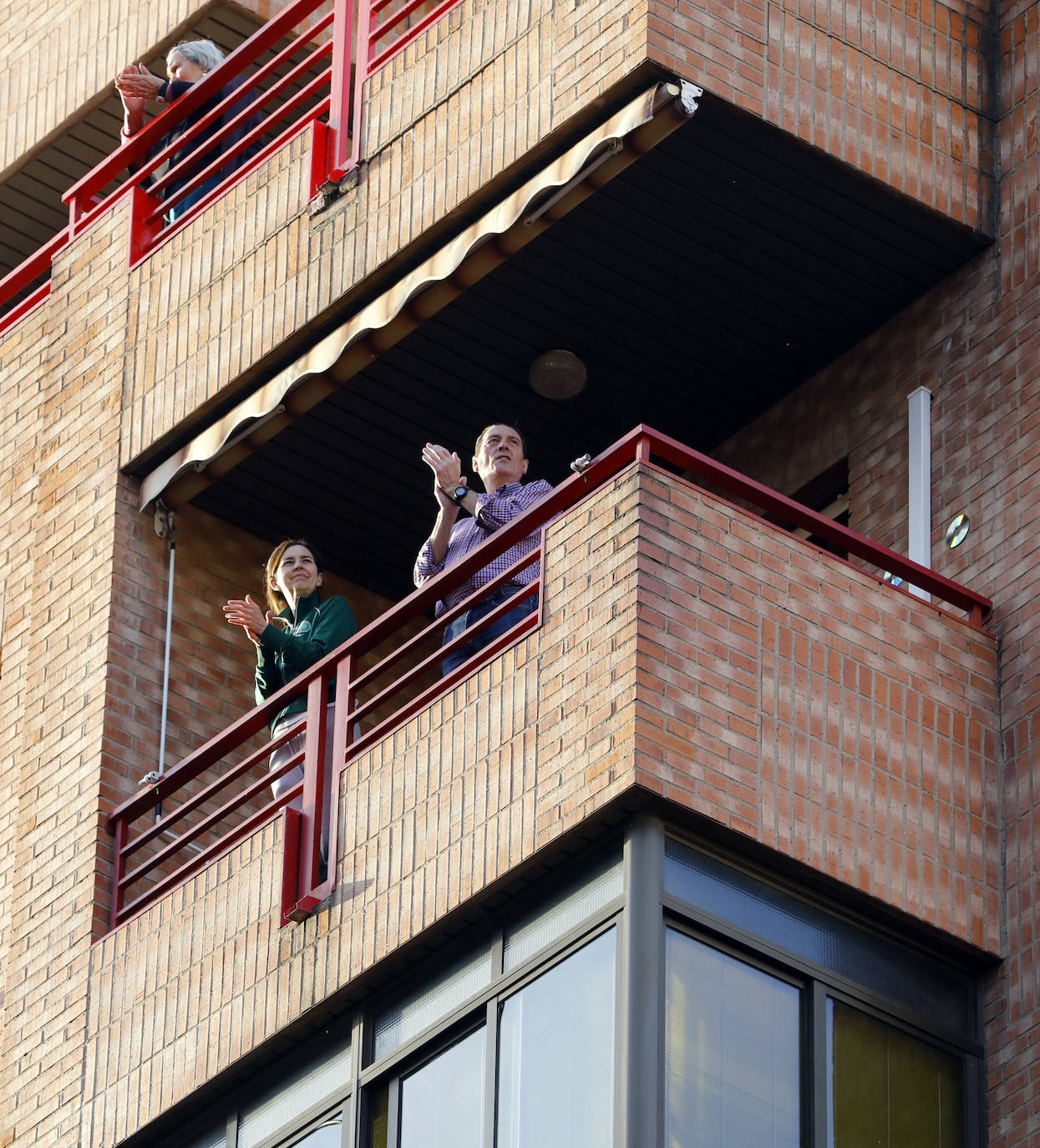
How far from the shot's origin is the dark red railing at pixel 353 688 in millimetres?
14094

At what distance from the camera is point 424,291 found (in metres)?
16.2

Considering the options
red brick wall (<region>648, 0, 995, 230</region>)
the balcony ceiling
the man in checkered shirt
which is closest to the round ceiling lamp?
the balcony ceiling

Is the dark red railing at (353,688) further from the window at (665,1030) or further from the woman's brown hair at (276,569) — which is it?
the woman's brown hair at (276,569)

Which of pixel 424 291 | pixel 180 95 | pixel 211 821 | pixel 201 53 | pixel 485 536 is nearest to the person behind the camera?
pixel 485 536

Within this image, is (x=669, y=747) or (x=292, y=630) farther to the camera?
(x=292, y=630)

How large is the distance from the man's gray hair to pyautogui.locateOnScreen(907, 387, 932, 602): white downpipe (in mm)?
5594

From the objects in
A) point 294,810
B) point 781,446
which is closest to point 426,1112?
point 294,810

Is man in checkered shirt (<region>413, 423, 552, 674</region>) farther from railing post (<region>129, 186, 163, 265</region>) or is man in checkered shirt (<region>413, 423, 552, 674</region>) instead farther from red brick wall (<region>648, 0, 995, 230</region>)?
railing post (<region>129, 186, 163, 265</region>)

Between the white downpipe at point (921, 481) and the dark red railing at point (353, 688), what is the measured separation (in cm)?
52

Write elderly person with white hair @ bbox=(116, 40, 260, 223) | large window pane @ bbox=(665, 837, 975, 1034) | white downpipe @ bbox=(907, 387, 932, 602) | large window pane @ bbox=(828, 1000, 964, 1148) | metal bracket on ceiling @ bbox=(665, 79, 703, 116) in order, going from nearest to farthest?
1. large window pane @ bbox=(665, 837, 975, 1034)
2. large window pane @ bbox=(828, 1000, 964, 1148)
3. metal bracket on ceiling @ bbox=(665, 79, 703, 116)
4. white downpipe @ bbox=(907, 387, 932, 602)
5. elderly person with white hair @ bbox=(116, 40, 260, 223)

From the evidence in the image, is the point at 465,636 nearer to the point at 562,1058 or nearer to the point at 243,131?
the point at 562,1058

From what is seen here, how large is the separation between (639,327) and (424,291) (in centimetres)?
116

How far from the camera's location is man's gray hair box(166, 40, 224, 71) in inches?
763

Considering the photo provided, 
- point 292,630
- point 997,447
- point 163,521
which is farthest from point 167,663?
point 997,447
